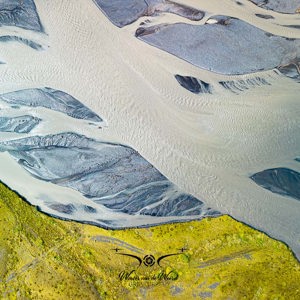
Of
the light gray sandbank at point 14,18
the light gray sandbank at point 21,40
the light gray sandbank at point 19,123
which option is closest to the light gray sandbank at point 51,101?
the light gray sandbank at point 19,123

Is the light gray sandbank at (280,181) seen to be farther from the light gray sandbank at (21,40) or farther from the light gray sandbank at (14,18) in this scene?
the light gray sandbank at (14,18)

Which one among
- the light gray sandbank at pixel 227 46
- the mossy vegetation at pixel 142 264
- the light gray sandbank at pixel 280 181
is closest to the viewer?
the mossy vegetation at pixel 142 264

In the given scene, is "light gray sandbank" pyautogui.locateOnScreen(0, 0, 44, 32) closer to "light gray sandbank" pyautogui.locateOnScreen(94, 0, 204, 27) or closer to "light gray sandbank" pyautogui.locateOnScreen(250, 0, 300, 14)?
"light gray sandbank" pyautogui.locateOnScreen(94, 0, 204, 27)

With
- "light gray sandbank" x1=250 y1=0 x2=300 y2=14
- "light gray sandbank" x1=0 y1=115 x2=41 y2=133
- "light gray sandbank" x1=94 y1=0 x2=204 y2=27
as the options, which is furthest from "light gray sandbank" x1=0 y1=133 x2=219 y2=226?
"light gray sandbank" x1=250 y1=0 x2=300 y2=14

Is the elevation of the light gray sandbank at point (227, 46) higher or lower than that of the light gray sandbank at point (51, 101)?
higher

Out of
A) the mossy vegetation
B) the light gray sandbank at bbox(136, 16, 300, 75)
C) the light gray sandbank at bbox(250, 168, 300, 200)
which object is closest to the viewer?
the mossy vegetation

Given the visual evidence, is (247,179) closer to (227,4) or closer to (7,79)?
(227,4)

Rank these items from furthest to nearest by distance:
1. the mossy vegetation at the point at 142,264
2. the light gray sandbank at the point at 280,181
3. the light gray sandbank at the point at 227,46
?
the light gray sandbank at the point at 227,46
the light gray sandbank at the point at 280,181
the mossy vegetation at the point at 142,264

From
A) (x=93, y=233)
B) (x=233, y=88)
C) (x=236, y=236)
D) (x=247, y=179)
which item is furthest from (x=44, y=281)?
(x=233, y=88)
